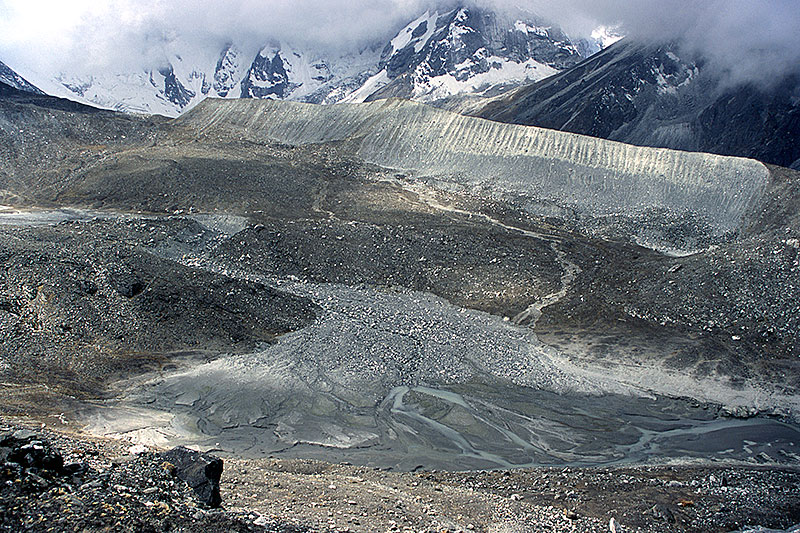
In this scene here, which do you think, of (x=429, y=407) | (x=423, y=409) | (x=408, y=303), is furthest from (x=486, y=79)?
(x=423, y=409)

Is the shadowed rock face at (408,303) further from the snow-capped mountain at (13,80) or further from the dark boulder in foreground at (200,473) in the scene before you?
the snow-capped mountain at (13,80)

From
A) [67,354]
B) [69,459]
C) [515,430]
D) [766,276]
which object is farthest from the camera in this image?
[766,276]

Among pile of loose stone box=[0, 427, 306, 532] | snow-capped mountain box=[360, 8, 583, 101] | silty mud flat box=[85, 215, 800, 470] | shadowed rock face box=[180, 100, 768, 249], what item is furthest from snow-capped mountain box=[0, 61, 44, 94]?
pile of loose stone box=[0, 427, 306, 532]

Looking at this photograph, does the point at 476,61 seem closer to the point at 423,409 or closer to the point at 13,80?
the point at 13,80

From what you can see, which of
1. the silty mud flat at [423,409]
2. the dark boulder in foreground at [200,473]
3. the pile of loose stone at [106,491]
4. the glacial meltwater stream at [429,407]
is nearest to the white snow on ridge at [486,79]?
the glacial meltwater stream at [429,407]

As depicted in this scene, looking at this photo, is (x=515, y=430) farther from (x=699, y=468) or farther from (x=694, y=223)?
(x=694, y=223)

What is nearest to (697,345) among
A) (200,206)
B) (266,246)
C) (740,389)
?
(740,389)

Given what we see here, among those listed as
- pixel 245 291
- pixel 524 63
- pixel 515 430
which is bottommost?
pixel 515 430
